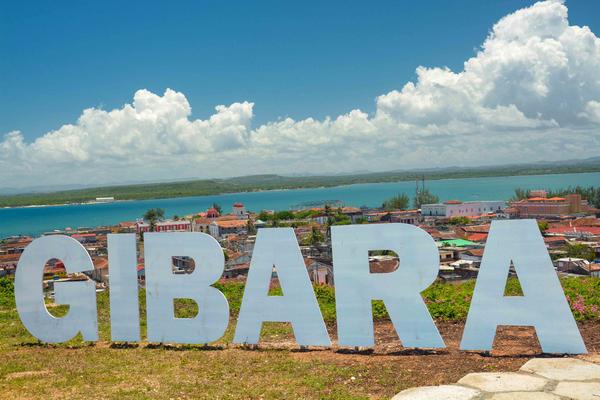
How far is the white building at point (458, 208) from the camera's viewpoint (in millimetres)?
109812

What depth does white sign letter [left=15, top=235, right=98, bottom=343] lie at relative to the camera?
31.9 ft

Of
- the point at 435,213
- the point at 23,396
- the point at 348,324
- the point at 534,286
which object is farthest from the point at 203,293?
the point at 435,213

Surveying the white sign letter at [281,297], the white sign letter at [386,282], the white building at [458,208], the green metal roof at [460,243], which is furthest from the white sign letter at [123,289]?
the white building at [458,208]

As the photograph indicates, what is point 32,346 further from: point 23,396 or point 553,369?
point 553,369

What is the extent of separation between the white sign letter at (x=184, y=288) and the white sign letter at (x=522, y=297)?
382cm

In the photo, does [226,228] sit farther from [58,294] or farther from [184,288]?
[184,288]

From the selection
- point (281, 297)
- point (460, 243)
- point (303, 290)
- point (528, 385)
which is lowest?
point (460, 243)

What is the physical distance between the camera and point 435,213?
111m

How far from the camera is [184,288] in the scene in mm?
9211

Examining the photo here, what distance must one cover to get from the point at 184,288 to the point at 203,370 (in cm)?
179

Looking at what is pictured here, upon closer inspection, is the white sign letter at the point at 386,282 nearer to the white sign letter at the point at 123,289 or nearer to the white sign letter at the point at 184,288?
the white sign letter at the point at 184,288

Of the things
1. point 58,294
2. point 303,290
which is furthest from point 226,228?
point 303,290

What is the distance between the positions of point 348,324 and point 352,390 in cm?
203

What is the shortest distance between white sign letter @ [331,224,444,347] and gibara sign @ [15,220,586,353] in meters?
0.01
